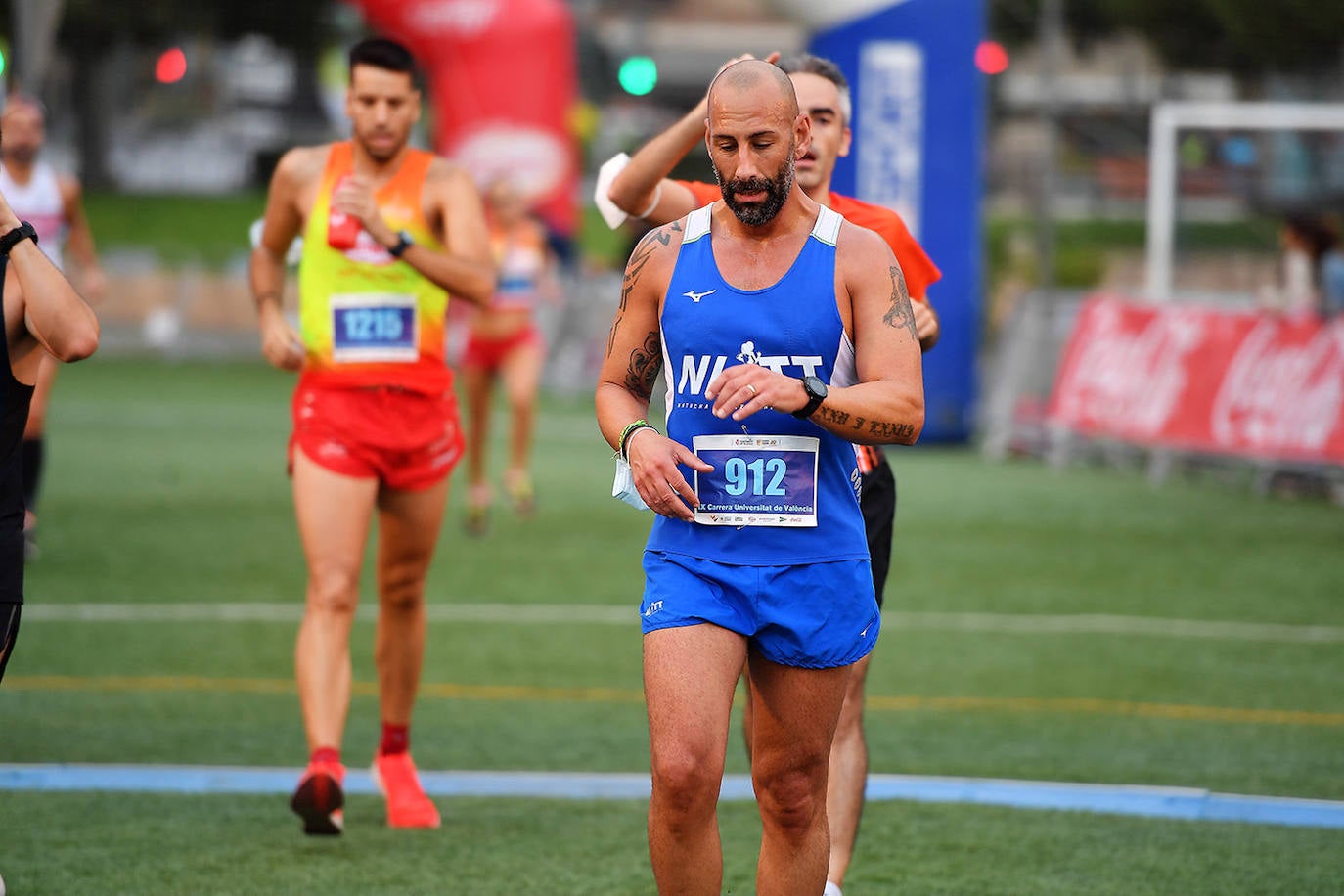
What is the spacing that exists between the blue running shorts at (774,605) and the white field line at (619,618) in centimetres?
578

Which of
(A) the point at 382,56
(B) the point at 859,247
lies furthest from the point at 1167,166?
(B) the point at 859,247

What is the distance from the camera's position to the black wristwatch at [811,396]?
4.02 metres

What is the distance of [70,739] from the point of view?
7.45 meters

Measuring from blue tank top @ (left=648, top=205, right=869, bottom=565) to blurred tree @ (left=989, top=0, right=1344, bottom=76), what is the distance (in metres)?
23.7

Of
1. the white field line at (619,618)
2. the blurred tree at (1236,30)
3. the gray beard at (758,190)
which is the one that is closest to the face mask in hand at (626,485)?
the gray beard at (758,190)

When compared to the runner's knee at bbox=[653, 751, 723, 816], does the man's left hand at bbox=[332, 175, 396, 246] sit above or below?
above

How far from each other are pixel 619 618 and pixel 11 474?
5.83m

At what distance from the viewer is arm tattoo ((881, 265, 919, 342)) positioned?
4281 mm

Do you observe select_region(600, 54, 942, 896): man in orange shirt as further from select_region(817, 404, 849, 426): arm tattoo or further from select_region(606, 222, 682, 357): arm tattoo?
Answer: select_region(817, 404, 849, 426): arm tattoo

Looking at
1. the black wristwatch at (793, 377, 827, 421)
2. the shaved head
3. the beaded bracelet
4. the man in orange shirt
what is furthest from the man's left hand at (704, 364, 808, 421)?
the man in orange shirt

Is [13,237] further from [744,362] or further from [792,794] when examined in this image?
[792,794]

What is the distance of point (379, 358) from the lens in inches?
254

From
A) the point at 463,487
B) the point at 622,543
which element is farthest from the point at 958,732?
the point at 463,487

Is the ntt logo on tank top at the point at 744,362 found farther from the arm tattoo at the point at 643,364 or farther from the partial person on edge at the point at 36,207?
the partial person on edge at the point at 36,207
